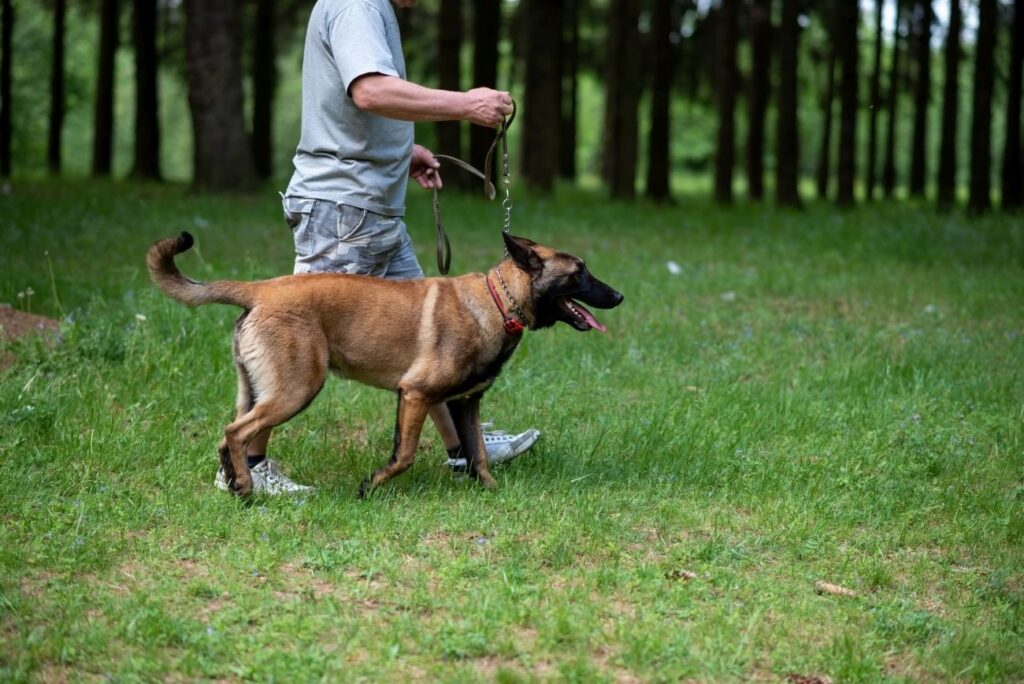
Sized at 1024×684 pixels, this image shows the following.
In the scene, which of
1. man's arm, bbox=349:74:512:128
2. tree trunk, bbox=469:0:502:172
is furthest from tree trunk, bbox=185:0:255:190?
man's arm, bbox=349:74:512:128

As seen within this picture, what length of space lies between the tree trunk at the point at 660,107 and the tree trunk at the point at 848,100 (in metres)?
3.09

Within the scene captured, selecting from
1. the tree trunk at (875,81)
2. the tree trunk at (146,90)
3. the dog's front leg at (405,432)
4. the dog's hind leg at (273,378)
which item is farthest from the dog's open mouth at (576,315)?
the tree trunk at (875,81)

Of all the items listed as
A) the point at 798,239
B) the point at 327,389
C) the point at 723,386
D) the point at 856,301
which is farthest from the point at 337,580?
the point at 798,239

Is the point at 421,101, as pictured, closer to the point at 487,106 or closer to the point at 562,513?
the point at 487,106

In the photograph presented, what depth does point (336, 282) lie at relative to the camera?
6082mm

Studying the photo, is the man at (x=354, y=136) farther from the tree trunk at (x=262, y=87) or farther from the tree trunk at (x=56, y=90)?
the tree trunk at (x=56, y=90)

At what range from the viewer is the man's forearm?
18.7ft

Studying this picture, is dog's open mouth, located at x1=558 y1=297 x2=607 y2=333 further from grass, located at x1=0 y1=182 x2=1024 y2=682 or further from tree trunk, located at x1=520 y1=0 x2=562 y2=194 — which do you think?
tree trunk, located at x1=520 y1=0 x2=562 y2=194

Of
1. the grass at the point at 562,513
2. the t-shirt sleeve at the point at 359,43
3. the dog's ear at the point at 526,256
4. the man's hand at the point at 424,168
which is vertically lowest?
the grass at the point at 562,513

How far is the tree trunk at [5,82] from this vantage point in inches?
985

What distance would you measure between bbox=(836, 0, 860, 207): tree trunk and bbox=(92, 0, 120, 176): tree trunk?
15.1 m

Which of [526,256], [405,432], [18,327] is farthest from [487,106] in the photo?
[18,327]

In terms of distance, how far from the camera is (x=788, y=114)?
22.0 metres

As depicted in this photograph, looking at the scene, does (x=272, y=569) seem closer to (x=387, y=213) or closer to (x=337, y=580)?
(x=337, y=580)
